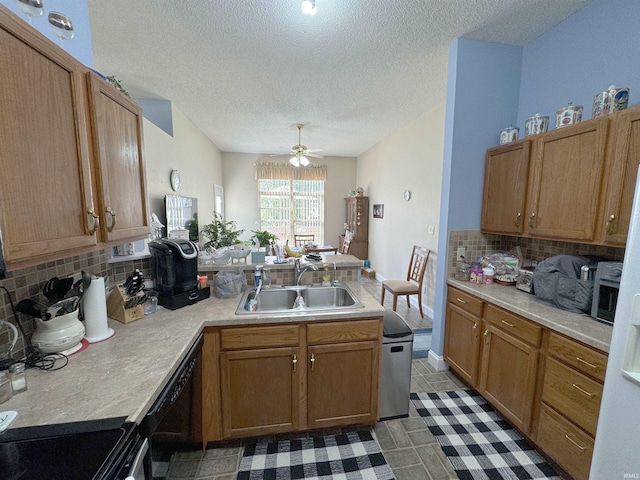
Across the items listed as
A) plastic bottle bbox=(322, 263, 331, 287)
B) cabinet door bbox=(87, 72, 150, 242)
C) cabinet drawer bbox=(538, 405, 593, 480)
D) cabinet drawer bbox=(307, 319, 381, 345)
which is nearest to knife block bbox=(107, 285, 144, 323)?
cabinet door bbox=(87, 72, 150, 242)

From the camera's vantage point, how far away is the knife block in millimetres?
1390

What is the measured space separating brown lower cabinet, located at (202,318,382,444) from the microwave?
1.17 meters

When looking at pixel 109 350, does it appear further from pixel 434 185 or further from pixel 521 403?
pixel 434 185

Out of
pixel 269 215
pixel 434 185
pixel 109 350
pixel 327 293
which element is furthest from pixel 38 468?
pixel 269 215

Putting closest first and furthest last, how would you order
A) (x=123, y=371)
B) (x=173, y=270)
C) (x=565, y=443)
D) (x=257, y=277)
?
(x=123, y=371) < (x=565, y=443) < (x=173, y=270) < (x=257, y=277)

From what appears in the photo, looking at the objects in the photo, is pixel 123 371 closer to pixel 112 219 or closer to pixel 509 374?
pixel 112 219

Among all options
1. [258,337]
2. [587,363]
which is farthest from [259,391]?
[587,363]

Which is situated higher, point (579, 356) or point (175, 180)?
point (175, 180)

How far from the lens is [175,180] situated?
324 cm

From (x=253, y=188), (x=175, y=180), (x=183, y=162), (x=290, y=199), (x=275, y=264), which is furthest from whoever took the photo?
(x=290, y=199)

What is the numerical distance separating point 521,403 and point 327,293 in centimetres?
138

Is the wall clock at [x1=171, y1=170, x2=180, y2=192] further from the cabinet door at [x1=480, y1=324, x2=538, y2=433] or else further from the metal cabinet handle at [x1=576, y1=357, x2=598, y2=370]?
the metal cabinet handle at [x1=576, y1=357, x2=598, y2=370]

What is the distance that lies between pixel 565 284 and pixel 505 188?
0.82m

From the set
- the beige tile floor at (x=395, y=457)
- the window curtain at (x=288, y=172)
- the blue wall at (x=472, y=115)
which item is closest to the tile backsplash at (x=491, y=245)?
the blue wall at (x=472, y=115)
